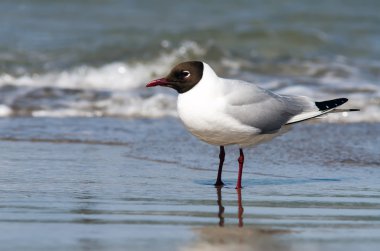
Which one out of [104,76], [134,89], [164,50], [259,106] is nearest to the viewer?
[259,106]

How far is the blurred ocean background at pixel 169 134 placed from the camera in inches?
162

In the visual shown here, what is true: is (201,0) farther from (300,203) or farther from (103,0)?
(300,203)

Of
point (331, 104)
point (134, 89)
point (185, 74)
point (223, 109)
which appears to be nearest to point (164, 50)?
point (134, 89)

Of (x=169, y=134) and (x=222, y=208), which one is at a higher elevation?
(x=169, y=134)

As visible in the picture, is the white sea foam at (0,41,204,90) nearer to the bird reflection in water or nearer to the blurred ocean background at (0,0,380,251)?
the blurred ocean background at (0,0,380,251)

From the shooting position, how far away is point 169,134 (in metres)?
7.52

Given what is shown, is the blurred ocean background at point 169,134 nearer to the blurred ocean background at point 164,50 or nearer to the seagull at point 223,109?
the blurred ocean background at point 164,50

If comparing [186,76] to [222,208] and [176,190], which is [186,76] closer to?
[176,190]

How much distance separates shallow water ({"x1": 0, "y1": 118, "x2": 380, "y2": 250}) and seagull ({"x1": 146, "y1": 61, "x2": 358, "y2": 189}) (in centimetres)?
30

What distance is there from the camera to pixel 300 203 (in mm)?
4766

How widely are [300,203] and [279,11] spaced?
1112 centimetres

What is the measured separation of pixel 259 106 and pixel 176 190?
800mm

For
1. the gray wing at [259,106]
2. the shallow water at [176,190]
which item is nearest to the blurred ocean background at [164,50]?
the shallow water at [176,190]

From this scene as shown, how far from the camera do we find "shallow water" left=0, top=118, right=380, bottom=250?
3914 millimetres
